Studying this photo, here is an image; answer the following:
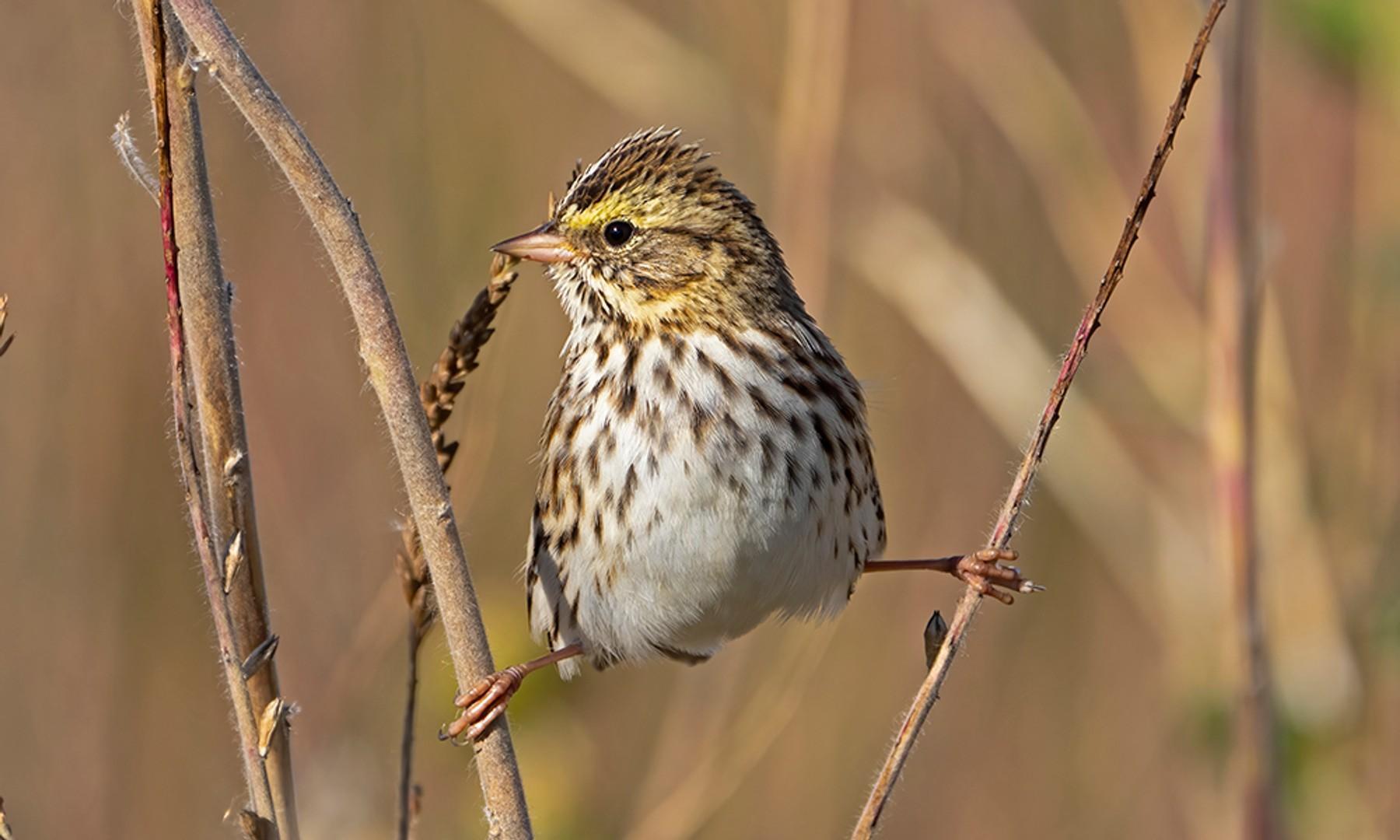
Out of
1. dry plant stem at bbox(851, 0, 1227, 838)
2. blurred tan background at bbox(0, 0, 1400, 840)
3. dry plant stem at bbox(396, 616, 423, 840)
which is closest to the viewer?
dry plant stem at bbox(851, 0, 1227, 838)

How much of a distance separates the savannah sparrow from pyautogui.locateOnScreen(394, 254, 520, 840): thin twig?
1.86 feet

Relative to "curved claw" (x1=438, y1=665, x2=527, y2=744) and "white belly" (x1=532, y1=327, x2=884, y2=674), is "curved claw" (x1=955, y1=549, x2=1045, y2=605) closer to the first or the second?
"white belly" (x1=532, y1=327, x2=884, y2=674)

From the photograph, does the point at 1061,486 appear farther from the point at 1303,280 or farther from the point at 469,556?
the point at 1303,280

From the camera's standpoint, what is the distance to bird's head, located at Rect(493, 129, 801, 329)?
320 centimetres

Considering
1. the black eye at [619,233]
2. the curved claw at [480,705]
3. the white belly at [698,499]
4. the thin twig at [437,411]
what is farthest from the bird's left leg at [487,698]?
the black eye at [619,233]

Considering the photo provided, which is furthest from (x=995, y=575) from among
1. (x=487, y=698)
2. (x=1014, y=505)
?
(x=487, y=698)

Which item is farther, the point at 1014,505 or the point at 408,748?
the point at 408,748

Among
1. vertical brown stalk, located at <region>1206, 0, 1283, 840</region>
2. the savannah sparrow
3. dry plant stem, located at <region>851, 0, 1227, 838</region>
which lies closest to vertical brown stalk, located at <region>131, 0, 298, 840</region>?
dry plant stem, located at <region>851, 0, 1227, 838</region>

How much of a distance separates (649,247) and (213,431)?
4.46ft

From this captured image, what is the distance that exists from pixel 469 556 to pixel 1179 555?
6.72 ft

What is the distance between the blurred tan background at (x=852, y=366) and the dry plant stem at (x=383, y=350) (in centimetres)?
126

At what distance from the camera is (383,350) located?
191 centimetres

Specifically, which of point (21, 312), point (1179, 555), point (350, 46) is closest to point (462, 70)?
point (350, 46)

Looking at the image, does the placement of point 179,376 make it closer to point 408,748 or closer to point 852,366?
point 408,748
